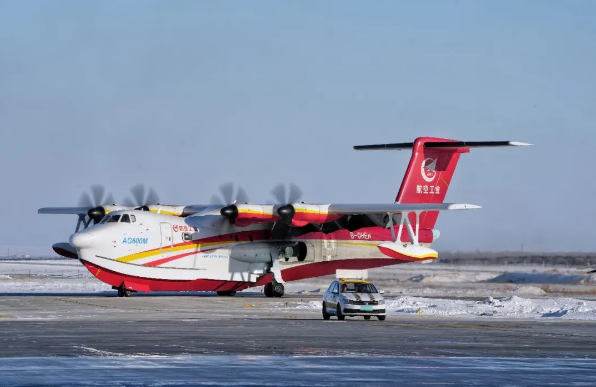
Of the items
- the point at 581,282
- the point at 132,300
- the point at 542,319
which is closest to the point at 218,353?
the point at 542,319

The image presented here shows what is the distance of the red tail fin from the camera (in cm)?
5397

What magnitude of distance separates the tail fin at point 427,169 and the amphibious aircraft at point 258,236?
0.05m

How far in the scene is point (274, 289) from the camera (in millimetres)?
51000

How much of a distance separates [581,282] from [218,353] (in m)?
42.2

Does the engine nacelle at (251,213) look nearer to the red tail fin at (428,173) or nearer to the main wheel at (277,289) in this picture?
the main wheel at (277,289)

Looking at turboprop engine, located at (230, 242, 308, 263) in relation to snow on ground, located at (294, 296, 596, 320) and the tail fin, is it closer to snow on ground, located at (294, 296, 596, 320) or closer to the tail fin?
the tail fin

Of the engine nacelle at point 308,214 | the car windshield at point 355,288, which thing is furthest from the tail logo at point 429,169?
the car windshield at point 355,288

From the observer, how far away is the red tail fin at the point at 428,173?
54.0 m

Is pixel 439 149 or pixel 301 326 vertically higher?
pixel 439 149

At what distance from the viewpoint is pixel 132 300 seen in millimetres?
44969

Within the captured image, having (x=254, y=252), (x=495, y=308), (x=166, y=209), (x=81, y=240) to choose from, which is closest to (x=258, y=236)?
(x=254, y=252)

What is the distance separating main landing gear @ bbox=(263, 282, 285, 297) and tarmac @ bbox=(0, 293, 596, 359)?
1044 centimetres

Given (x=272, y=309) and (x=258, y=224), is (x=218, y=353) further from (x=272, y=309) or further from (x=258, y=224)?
(x=258, y=224)

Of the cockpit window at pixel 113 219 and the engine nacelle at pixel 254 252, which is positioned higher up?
the cockpit window at pixel 113 219
